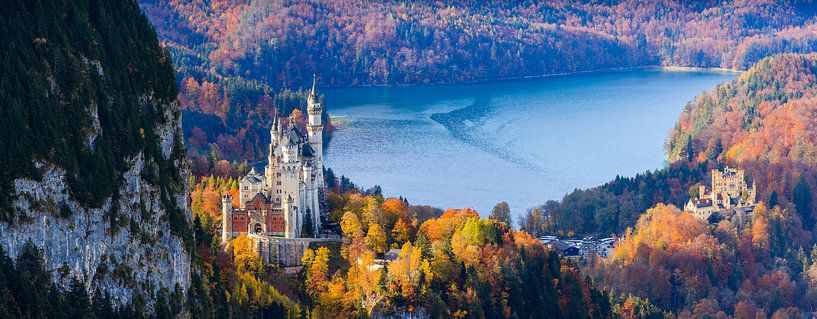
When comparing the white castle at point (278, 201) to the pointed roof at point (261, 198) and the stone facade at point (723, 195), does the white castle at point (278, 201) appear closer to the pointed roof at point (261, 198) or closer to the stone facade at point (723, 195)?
the pointed roof at point (261, 198)

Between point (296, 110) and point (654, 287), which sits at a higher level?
point (296, 110)

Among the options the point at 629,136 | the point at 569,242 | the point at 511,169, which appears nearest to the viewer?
the point at 569,242

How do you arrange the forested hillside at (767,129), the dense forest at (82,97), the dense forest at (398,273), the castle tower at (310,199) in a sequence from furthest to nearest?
the forested hillside at (767,129), the castle tower at (310,199), the dense forest at (398,273), the dense forest at (82,97)

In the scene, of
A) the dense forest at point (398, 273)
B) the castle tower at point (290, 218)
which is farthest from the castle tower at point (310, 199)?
the castle tower at point (290, 218)

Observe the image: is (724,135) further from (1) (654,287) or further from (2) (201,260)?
(2) (201,260)


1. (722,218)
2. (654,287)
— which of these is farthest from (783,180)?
(654,287)
